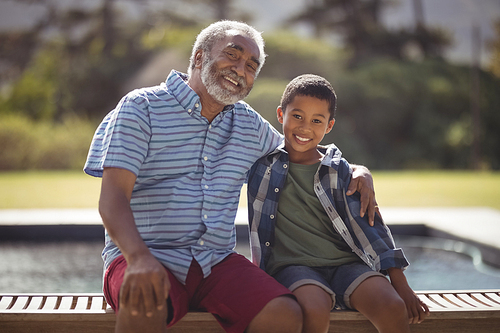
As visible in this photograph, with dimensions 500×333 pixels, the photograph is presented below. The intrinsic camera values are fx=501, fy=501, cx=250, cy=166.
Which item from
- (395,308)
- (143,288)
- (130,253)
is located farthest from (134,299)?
(395,308)

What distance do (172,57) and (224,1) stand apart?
218 inches

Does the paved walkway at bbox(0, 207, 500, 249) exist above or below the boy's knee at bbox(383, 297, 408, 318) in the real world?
below

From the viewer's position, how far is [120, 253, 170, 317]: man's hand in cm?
156

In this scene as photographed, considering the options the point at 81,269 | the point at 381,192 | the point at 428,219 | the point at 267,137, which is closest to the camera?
the point at 267,137

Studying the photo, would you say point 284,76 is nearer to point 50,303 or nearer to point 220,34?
point 220,34

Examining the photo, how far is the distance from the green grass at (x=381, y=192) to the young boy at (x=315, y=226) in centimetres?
506

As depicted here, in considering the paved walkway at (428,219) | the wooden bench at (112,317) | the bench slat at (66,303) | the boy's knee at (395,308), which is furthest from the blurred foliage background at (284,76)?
the boy's knee at (395,308)

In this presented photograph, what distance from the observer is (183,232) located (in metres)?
1.97

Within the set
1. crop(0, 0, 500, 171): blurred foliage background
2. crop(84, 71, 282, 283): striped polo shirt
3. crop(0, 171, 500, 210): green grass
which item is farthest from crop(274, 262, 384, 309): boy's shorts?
crop(0, 0, 500, 171): blurred foliage background

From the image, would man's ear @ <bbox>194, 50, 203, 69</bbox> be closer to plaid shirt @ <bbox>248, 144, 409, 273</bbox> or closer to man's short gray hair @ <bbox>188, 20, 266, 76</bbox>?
man's short gray hair @ <bbox>188, 20, 266, 76</bbox>

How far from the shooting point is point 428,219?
219 inches

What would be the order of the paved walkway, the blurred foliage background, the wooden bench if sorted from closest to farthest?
the wooden bench → the paved walkway → the blurred foliage background

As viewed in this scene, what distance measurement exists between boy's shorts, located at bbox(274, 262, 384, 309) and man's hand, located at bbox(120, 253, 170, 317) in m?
0.61

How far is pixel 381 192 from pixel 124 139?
734 centimetres
